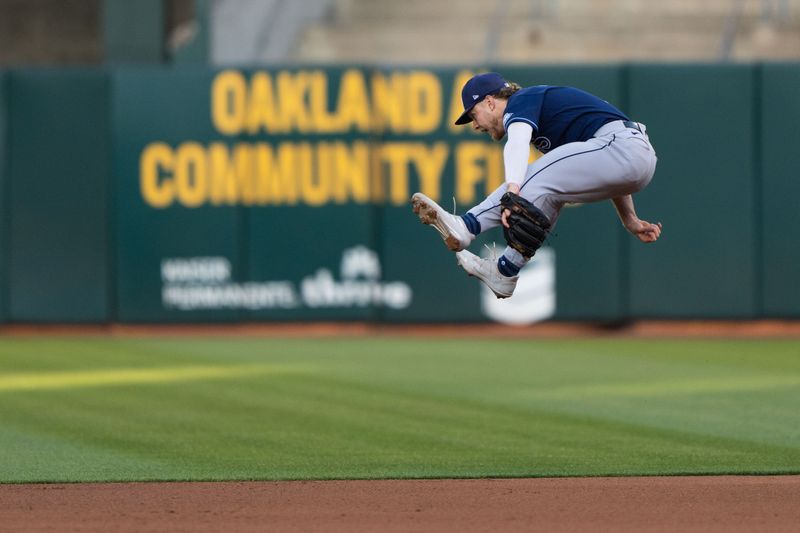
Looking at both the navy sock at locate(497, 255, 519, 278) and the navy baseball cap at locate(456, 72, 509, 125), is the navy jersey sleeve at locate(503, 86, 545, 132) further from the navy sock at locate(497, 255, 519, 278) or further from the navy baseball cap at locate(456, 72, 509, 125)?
the navy sock at locate(497, 255, 519, 278)

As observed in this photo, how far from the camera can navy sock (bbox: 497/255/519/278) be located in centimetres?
751

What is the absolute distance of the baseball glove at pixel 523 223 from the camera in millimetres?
7133

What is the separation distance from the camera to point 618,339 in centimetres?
1563

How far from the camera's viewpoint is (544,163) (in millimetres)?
7531

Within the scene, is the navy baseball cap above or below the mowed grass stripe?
above

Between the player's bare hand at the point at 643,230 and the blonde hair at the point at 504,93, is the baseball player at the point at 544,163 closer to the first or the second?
the blonde hair at the point at 504,93

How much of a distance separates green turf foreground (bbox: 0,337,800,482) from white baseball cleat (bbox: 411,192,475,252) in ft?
3.83

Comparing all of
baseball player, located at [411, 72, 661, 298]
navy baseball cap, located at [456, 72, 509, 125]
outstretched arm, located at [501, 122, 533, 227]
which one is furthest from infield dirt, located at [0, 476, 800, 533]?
navy baseball cap, located at [456, 72, 509, 125]

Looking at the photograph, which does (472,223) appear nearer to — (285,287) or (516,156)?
(516,156)

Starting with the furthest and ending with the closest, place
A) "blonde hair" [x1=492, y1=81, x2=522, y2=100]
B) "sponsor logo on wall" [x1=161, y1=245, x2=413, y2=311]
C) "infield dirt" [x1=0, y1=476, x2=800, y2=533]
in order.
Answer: "sponsor logo on wall" [x1=161, y1=245, x2=413, y2=311]
"blonde hair" [x1=492, y1=81, x2=522, y2=100]
"infield dirt" [x1=0, y1=476, x2=800, y2=533]

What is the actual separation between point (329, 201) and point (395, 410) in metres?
6.44

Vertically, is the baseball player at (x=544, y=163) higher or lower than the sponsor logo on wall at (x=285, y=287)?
higher

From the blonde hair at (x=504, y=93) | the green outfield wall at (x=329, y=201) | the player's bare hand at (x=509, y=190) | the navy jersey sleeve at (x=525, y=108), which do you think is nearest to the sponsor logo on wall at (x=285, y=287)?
the green outfield wall at (x=329, y=201)

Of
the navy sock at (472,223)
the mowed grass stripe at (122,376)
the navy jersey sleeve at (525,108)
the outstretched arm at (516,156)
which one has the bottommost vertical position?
the mowed grass stripe at (122,376)
